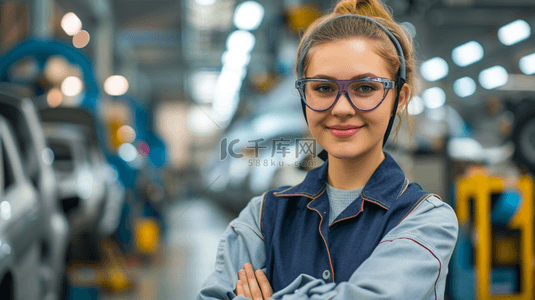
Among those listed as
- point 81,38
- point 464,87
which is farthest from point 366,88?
point 464,87

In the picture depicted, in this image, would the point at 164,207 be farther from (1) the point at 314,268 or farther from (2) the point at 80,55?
(1) the point at 314,268

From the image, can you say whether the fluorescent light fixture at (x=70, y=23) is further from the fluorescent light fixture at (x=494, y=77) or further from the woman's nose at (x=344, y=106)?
the fluorescent light fixture at (x=494, y=77)

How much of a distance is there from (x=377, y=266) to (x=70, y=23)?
7595 mm

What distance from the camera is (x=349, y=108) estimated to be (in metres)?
0.84

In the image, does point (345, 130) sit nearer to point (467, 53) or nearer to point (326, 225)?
point (326, 225)

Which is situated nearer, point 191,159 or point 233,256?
point 233,256

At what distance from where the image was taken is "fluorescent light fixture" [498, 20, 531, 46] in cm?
836

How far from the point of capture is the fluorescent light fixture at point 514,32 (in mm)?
8359

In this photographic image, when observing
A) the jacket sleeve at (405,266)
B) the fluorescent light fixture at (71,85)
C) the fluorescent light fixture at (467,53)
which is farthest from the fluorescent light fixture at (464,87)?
the jacket sleeve at (405,266)

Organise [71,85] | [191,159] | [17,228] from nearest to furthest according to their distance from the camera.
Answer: [191,159], [17,228], [71,85]

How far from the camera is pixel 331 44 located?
863mm

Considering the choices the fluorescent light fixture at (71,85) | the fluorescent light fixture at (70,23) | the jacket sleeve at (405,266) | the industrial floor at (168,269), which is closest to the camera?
the jacket sleeve at (405,266)

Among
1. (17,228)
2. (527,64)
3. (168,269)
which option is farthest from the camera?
(527,64)

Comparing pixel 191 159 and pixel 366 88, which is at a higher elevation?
pixel 366 88
